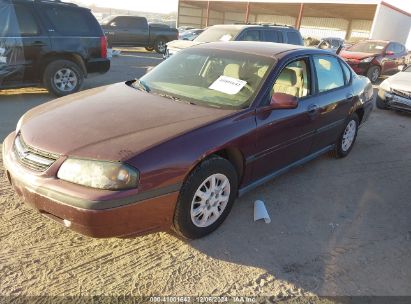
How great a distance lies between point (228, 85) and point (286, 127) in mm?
700

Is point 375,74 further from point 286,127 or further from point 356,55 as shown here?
point 286,127

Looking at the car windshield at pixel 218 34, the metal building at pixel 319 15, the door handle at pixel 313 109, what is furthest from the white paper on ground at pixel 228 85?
the metal building at pixel 319 15

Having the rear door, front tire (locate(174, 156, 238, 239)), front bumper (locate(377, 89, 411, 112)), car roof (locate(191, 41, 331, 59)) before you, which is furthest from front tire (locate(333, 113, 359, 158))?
front bumper (locate(377, 89, 411, 112))

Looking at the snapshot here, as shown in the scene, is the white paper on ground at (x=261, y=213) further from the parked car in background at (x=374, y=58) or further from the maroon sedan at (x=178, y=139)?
the parked car in background at (x=374, y=58)

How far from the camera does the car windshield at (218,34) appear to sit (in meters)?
9.65

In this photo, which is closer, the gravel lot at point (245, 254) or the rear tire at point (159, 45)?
the gravel lot at point (245, 254)

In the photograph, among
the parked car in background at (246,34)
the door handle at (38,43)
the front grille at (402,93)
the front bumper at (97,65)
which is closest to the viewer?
the door handle at (38,43)

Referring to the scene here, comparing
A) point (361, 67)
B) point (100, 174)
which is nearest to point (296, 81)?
point (100, 174)

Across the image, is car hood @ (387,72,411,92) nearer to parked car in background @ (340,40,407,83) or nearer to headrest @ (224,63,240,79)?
parked car in background @ (340,40,407,83)

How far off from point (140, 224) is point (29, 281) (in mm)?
824

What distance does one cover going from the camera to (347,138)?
515cm

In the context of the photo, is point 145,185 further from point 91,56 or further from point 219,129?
point 91,56

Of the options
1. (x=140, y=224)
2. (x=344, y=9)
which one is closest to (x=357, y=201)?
(x=140, y=224)

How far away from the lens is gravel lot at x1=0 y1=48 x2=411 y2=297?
2.58 meters
